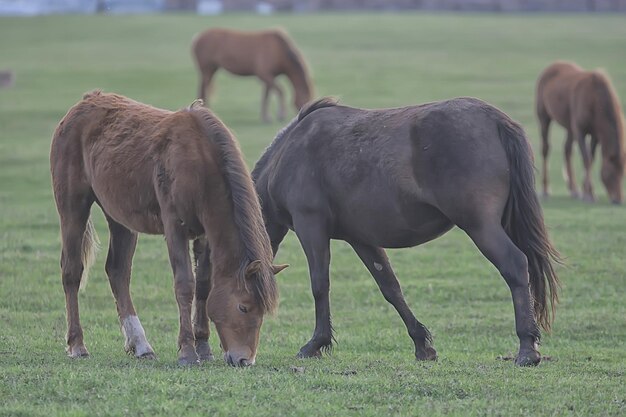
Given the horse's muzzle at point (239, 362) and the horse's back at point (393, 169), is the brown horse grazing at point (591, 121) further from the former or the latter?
the horse's muzzle at point (239, 362)

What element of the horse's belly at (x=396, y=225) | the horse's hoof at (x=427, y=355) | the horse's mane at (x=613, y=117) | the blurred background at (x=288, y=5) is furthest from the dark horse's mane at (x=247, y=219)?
the blurred background at (x=288, y=5)

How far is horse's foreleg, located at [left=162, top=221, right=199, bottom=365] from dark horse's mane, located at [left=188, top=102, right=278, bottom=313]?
1.58 feet

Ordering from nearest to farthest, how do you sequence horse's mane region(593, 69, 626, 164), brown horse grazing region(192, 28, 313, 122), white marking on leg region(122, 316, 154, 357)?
white marking on leg region(122, 316, 154, 357), horse's mane region(593, 69, 626, 164), brown horse grazing region(192, 28, 313, 122)

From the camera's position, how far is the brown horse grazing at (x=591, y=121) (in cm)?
1859

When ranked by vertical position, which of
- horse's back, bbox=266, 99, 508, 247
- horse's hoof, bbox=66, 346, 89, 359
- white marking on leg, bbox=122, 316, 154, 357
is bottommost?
horse's hoof, bbox=66, 346, 89, 359

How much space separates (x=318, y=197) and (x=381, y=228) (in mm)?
554

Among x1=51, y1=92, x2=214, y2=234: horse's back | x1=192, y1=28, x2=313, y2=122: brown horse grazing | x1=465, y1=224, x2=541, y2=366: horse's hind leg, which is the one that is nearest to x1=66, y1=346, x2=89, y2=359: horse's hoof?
x1=51, y1=92, x2=214, y2=234: horse's back

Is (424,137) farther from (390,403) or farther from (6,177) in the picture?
(6,177)

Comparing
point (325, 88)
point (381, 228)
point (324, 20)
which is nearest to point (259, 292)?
point (381, 228)

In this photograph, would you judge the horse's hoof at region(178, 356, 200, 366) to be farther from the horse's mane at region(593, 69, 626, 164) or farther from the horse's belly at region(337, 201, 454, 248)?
the horse's mane at region(593, 69, 626, 164)

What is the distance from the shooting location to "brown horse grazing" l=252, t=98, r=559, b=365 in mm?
7770

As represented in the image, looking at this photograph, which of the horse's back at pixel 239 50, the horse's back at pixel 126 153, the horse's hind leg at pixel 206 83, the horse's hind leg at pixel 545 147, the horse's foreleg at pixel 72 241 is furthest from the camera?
the horse's hind leg at pixel 206 83

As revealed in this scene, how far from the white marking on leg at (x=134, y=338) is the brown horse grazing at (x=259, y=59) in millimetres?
19823

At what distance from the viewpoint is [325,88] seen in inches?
1363
